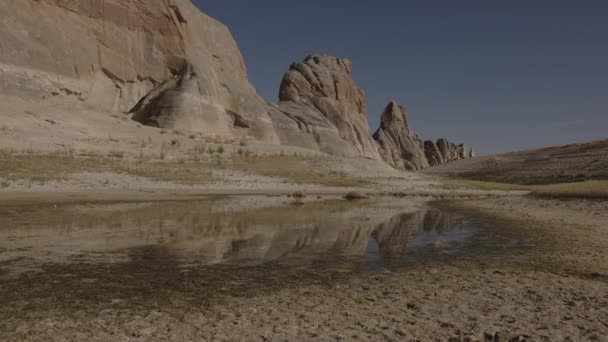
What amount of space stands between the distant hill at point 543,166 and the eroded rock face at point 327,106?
72.9ft

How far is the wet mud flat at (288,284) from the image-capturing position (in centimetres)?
418

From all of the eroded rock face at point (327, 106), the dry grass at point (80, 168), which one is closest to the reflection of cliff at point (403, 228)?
the dry grass at point (80, 168)

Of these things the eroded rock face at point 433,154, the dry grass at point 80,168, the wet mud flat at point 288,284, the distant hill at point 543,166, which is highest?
the eroded rock face at point 433,154

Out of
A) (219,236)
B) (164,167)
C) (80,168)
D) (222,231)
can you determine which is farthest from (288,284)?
(164,167)

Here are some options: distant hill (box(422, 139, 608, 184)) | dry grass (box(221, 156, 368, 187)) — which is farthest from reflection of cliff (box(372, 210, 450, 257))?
distant hill (box(422, 139, 608, 184))

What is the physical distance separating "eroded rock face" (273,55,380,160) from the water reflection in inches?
2079

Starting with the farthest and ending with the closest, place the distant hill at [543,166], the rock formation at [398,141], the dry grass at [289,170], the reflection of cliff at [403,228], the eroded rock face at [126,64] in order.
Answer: the rock formation at [398,141] < the distant hill at [543,166] < the eroded rock face at [126,64] < the dry grass at [289,170] < the reflection of cliff at [403,228]

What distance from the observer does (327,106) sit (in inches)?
3644

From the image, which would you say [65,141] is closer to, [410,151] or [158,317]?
[158,317]

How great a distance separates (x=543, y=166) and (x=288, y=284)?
61153 millimetres

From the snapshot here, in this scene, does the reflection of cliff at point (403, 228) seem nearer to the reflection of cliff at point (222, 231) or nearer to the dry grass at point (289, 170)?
the reflection of cliff at point (222, 231)

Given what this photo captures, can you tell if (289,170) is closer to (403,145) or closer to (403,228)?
(403,228)

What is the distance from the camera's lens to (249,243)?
877cm

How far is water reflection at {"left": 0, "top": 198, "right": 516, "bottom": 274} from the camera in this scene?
7.34 m
